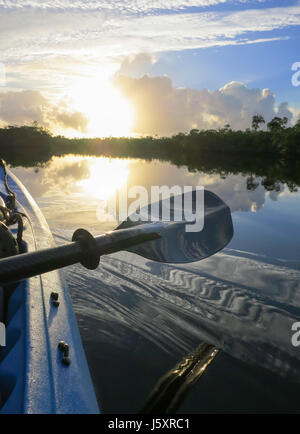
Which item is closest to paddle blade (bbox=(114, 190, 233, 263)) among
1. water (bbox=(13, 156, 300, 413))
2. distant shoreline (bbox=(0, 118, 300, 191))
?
water (bbox=(13, 156, 300, 413))

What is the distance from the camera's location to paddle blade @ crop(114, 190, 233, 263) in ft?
8.88

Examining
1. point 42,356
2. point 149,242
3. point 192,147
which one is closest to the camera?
point 42,356

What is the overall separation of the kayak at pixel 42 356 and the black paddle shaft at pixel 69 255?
56 centimetres

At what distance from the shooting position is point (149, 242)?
2.11 m

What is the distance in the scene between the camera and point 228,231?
3.95m

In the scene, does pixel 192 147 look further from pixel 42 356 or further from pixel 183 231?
pixel 42 356

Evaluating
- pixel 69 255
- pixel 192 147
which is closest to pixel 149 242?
pixel 69 255

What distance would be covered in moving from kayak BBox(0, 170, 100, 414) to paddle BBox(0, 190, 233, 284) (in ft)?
1.85

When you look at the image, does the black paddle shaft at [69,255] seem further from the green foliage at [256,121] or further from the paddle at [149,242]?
the green foliage at [256,121]

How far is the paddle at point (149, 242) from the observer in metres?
1.33

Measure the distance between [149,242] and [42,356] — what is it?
2.97 ft

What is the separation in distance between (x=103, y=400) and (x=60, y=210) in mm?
6303

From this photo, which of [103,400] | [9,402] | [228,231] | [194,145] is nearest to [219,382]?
[103,400]

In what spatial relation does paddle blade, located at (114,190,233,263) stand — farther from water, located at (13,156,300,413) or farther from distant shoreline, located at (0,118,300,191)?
distant shoreline, located at (0,118,300,191)
